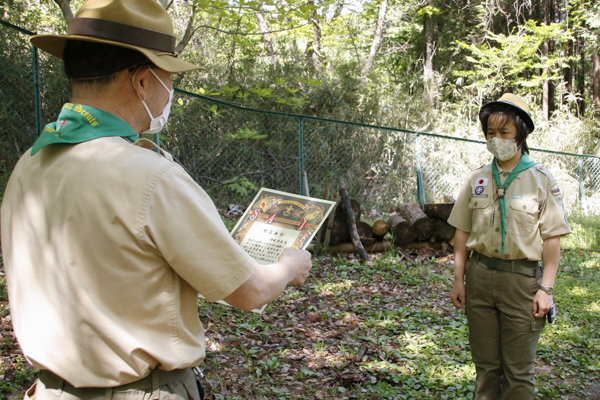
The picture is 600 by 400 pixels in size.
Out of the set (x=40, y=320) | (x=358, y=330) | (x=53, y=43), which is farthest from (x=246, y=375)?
(x=53, y=43)

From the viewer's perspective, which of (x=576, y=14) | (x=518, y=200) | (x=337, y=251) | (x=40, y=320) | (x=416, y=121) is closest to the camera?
(x=40, y=320)

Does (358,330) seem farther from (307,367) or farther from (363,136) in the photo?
(363,136)

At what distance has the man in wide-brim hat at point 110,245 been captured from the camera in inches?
44.3

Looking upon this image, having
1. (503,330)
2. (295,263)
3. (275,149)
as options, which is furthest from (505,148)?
(275,149)

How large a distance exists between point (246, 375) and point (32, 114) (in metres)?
3.60

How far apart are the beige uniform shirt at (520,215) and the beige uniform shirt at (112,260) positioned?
6.37 feet

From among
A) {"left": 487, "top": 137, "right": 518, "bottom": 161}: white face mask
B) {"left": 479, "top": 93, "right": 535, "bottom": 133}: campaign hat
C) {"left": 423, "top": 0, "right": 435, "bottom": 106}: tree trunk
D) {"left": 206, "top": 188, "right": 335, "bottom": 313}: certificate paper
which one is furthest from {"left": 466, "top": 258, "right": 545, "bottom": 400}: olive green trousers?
{"left": 423, "top": 0, "right": 435, "bottom": 106}: tree trunk

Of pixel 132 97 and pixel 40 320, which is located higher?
pixel 132 97

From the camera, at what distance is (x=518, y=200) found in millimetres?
2678

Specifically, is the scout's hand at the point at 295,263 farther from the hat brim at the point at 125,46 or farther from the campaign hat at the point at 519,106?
the campaign hat at the point at 519,106

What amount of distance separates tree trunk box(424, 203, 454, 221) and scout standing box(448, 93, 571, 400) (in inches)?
185

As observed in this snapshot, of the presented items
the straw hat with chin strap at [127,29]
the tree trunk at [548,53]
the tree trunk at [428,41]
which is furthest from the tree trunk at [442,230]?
the tree trunk at [548,53]

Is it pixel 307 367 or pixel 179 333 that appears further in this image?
pixel 307 367

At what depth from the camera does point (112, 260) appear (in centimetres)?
113
